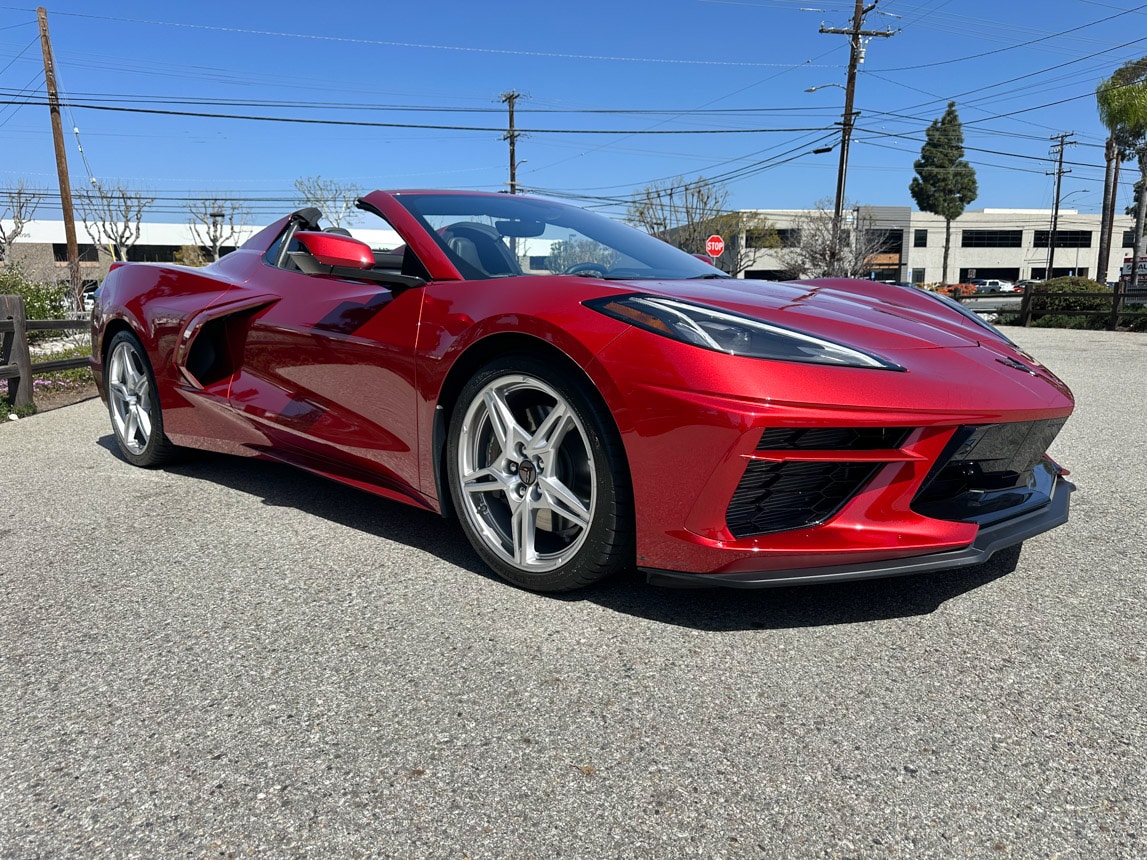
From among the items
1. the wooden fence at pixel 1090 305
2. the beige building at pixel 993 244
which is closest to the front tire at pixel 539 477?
the wooden fence at pixel 1090 305

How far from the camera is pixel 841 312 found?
268cm

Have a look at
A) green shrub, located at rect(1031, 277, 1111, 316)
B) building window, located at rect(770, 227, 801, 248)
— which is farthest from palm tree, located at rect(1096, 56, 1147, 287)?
building window, located at rect(770, 227, 801, 248)

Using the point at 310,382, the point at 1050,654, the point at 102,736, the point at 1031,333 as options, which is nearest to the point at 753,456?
the point at 1050,654

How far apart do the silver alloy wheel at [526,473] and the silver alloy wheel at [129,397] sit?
243cm

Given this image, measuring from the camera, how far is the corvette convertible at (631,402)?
2170mm

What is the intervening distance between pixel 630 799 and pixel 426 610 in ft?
3.58

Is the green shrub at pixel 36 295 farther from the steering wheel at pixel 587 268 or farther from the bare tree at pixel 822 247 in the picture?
the bare tree at pixel 822 247

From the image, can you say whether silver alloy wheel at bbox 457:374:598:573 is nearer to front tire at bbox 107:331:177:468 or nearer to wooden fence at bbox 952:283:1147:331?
front tire at bbox 107:331:177:468

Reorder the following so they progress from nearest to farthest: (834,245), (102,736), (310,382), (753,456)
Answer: (102,736) < (753,456) < (310,382) < (834,245)

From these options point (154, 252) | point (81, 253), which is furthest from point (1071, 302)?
point (81, 253)

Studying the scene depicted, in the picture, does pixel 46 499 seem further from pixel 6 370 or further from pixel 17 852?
pixel 6 370

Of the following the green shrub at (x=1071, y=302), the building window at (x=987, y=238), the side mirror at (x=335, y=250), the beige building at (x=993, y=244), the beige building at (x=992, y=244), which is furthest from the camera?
the building window at (x=987, y=238)

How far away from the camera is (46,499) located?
Result: 158 inches

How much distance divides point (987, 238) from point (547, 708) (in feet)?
289
